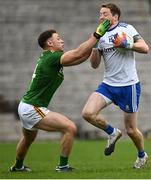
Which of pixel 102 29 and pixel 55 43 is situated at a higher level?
pixel 102 29

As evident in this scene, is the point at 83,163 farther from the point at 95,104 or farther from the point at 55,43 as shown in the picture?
the point at 55,43

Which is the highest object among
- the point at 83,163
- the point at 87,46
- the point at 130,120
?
the point at 87,46

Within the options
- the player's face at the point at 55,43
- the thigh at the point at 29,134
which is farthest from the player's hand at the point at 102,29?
the thigh at the point at 29,134

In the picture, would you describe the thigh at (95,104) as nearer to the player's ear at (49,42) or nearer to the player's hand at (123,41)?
the player's hand at (123,41)

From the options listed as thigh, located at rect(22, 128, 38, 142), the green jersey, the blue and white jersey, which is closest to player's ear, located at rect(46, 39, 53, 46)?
the green jersey

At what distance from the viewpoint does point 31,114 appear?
14.0m

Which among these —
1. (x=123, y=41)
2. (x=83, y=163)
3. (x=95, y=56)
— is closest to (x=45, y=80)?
(x=95, y=56)

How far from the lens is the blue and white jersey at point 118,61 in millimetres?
14328

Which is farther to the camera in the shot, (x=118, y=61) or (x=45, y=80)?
(x=118, y=61)

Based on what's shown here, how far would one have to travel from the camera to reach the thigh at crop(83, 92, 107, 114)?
14057 mm

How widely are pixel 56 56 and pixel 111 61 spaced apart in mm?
973

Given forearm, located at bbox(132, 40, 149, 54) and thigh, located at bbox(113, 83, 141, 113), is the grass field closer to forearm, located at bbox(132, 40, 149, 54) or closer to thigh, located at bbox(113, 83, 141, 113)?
thigh, located at bbox(113, 83, 141, 113)

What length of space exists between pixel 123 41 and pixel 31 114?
182cm

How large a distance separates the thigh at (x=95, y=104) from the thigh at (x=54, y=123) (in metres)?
0.42
